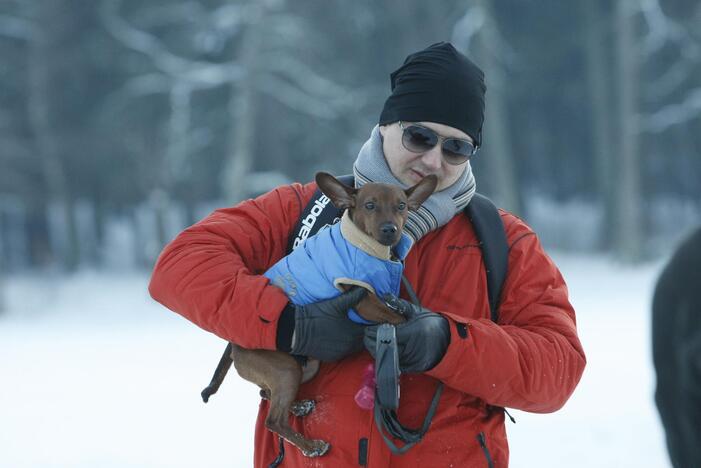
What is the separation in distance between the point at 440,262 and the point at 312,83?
63.8 feet

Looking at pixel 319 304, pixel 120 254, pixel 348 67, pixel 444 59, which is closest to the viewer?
pixel 319 304

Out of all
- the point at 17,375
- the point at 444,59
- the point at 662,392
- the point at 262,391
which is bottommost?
the point at 17,375

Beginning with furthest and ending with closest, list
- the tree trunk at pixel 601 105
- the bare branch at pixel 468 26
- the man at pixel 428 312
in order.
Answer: the tree trunk at pixel 601 105, the bare branch at pixel 468 26, the man at pixel 428 312

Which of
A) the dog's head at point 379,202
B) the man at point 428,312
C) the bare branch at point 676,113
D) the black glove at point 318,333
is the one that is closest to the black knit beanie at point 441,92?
the man at point 428,312

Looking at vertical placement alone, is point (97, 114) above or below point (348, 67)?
below

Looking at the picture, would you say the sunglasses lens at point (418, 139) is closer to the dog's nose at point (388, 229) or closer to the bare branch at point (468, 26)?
the dog's nose at point (388, 229)

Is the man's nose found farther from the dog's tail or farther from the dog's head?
the dog's tail

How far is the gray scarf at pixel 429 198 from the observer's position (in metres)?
2.74

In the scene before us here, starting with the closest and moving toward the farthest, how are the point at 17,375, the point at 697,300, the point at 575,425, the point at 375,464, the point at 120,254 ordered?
1. the point at 697,300
2. the point at 375,464
3. the point at 575,425
4. the point at 17,375
5. the point at 120,254

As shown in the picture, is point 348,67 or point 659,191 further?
point 659,191

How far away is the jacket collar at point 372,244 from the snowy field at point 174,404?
30.3 inches

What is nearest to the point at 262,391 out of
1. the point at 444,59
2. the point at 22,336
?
the point at 444,59

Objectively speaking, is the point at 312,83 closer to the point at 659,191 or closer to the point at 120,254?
the point at 120,254

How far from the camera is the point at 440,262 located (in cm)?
A: 271
